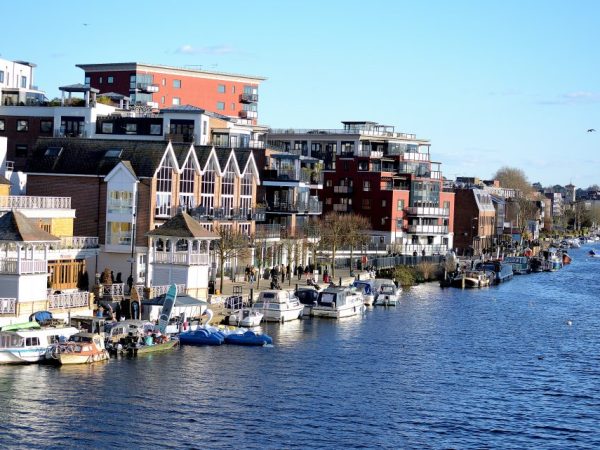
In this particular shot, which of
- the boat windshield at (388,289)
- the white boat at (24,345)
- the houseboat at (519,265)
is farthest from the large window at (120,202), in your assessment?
the houseboat at (519,265)

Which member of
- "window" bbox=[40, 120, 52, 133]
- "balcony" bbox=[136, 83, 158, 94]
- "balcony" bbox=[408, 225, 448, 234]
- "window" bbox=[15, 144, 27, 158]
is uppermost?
"balcony" bbox=[136, 83, 158, 94]

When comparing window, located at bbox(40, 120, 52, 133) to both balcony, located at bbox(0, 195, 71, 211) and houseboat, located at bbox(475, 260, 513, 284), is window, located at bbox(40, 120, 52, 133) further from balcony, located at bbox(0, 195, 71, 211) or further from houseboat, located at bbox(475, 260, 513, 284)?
houseboat, located at bbox(475, 260, 513, 284)

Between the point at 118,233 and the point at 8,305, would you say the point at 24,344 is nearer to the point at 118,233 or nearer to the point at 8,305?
the point at 8,305

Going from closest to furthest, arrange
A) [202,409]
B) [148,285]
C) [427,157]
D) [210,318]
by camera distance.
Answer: [202,409], [210,318], [148,285], [427,157]

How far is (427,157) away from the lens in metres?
150

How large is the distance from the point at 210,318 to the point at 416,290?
4717cm

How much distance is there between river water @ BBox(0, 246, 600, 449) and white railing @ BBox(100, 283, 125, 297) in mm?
9495

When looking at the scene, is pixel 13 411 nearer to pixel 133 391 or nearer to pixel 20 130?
pixel 133 391

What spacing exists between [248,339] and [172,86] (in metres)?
79.9

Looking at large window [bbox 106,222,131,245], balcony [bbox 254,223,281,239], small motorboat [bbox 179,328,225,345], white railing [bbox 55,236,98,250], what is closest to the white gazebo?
large window [bbox 106,222,131,245]

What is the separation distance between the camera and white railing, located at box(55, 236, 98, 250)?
257 feet

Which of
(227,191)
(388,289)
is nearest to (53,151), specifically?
(227,191)

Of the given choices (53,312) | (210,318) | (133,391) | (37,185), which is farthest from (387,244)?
(133,391)

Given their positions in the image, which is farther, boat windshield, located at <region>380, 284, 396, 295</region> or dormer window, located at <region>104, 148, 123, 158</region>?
boat windshield, located at <region>380, 284, 396, 295</region>
